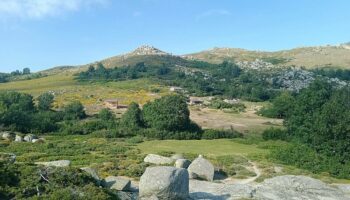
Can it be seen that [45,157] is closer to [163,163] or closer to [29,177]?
[163,163]

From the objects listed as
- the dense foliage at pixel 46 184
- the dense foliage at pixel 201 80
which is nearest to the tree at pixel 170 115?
the dense foliage at pixel 46 184

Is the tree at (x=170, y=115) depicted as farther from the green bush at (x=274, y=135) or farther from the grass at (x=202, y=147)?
the green bush at (x=274, y=135)

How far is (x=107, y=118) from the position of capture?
300ft

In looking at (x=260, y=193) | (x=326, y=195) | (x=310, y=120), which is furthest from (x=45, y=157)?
(x=310, y=120)

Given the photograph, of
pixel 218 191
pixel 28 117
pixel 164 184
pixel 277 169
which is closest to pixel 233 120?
pixel 28 117

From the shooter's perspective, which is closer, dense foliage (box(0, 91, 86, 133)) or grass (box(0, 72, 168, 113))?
dense foliage (box(0, 91, 86, 133))

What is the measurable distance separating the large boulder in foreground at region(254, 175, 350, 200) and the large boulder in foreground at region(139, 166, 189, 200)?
6365mm

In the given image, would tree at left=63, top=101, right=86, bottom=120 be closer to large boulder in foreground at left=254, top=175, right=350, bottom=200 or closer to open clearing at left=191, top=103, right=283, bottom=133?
open clearing at left=191, top=103, right=283, bottom=133

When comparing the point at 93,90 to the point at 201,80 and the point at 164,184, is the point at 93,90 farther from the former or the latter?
the point at 164,184

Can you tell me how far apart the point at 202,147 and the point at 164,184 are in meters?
32.7

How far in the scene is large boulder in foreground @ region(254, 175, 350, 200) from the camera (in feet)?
119

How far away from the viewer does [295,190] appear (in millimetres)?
38375

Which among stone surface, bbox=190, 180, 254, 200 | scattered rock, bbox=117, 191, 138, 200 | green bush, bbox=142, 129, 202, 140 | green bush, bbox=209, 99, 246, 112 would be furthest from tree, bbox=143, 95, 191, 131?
scattered rock, bbox=117, 191, 138, 200

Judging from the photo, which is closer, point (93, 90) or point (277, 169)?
point (277, 169)
